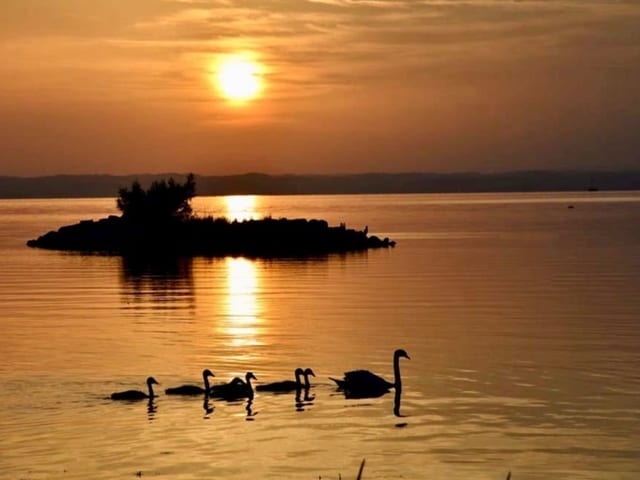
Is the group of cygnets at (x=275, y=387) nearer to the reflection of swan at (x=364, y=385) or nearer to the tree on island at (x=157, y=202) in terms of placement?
the reflection of swan at (x=364, y=385)

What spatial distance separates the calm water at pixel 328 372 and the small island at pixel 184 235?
3192 centimetres

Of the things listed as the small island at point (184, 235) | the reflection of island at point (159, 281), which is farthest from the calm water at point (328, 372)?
the small island at point (184, 235)

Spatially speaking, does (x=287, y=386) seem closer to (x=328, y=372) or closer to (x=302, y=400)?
(x=302, y=400)

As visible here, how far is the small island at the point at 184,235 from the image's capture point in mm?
101562

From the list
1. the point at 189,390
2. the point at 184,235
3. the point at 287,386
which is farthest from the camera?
the point at 184,235

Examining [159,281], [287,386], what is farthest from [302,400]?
[159,281]

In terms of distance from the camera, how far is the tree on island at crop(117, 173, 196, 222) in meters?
110

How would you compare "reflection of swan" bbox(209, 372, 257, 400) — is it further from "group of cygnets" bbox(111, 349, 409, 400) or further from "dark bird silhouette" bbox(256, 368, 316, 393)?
"dark bird silhouette" bbox(256, 368, 316, 393)

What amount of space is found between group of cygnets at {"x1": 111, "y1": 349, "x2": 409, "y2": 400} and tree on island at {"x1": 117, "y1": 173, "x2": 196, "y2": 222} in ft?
263

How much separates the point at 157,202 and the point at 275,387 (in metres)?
81.3

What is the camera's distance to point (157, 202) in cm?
11031

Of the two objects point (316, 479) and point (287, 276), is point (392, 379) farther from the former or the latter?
point (287, 276)

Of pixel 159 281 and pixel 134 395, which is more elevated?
pixel 159 281

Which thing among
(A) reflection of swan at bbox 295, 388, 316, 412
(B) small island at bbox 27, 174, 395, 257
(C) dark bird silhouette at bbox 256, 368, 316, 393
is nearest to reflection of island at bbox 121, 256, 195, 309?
(B) small island at bbox 27, 174, 395, 257
